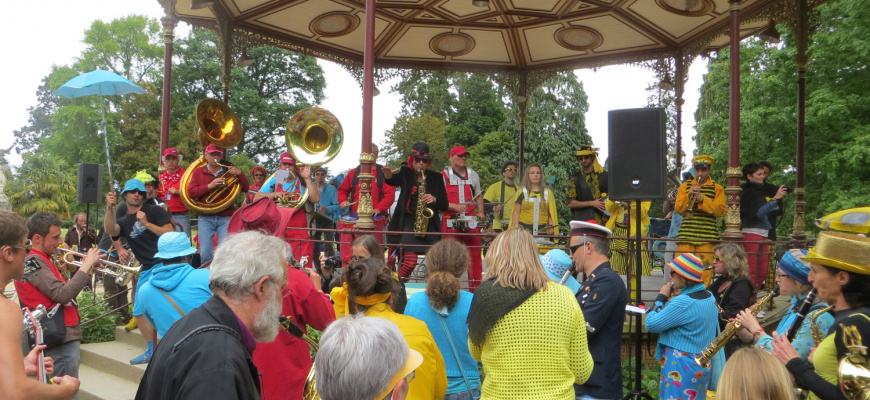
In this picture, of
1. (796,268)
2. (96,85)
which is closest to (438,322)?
(796,268)

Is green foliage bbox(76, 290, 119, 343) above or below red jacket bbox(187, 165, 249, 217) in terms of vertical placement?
below

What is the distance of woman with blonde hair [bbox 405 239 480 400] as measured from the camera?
11.8 ft

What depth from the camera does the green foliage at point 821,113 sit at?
17.6m

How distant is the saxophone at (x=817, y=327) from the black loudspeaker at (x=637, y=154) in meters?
2.08

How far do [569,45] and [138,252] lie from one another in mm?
9112

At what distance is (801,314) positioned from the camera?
11.6 feet

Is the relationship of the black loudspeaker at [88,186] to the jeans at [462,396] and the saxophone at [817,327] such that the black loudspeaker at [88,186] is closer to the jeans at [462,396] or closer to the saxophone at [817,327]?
the jeans at [462,396]

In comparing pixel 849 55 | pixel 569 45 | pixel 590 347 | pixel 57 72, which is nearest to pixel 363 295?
pixel 590 347

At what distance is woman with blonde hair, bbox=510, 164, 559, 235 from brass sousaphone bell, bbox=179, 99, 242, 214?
3928mm

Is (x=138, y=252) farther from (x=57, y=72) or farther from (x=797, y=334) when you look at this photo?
(x=57, y=72)

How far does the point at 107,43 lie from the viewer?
1709 inches

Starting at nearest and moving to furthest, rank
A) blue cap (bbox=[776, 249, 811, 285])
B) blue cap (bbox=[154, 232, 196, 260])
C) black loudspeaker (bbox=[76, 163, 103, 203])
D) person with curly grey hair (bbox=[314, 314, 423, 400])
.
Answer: person with curly grey hair (bbox=[314, 314, 423, 400]), blue cap (bbox=[776, 249, 811, 285]), blue cap (bbox=[154, 232, 196, 260]), black loudspeaker (bbox=[76, 163, 103, 203])

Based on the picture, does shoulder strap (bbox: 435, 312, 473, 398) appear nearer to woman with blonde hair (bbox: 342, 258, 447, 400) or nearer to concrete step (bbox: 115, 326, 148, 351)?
woman with blonde hair (bbox: 342, 258, 447, 400)

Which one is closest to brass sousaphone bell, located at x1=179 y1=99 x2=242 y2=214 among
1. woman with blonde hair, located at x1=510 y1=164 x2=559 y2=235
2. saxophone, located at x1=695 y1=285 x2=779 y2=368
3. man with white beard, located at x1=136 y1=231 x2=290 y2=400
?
woman with blonde hair, located at x1=510 y1=164 x2=559 y2=235
